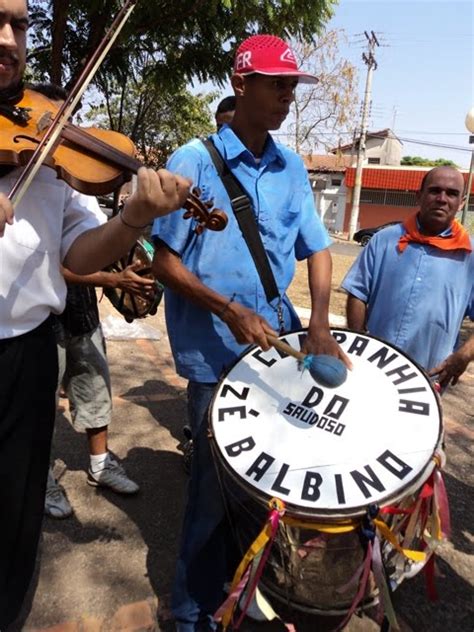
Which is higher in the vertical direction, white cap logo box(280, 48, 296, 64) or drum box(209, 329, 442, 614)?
white cap logo box(280, 48, 296, 64)

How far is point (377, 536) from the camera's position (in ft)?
4.74

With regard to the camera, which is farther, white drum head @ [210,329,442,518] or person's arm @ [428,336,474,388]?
person's arm @ [428,336,474,388]

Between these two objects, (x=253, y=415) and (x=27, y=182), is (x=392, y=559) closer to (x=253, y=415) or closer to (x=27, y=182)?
(x=253, y=415)

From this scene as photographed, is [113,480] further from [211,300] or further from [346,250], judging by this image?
[346,250]

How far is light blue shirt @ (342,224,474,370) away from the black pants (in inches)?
62.4

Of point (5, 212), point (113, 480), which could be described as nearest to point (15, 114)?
point (5, 212)

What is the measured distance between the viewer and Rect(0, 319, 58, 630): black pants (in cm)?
147

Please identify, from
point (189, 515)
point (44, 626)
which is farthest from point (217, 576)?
point (44, 626)

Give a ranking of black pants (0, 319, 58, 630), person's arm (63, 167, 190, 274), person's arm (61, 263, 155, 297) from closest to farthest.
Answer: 1. person's arm (63, 167, 190, 274)
2. black pants (0, 319, 58, 630)
3. person's arm (61, 263, 155, 297)

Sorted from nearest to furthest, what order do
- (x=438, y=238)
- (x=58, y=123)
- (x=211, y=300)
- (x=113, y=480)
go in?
(x=58, y=123) < (x=211, y=300) < (x=438, y=238) < (x=113, y=480)

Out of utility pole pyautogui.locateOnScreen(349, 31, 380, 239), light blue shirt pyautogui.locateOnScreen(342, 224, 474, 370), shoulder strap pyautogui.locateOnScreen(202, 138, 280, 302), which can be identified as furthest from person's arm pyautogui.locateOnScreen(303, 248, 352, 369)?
utility pole pyautogui.locateOnScreen(349, 31, 380, 239)

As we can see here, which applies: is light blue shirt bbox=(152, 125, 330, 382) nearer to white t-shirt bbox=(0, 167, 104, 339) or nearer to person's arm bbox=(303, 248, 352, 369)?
person's arm bbox=(303, 248, 352, 369)

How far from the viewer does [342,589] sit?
1596mm

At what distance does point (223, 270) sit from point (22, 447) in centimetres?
79
